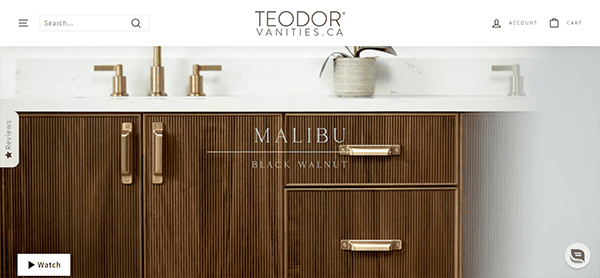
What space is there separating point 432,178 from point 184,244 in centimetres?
48

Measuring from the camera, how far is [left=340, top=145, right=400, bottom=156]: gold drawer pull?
92 cm

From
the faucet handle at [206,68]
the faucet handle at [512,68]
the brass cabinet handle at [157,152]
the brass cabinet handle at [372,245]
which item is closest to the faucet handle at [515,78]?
the faucet handle at [512,68]

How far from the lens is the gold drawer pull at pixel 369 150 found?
36.3 inches

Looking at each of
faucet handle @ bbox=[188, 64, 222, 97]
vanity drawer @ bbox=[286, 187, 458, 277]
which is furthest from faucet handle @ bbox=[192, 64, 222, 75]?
vanity drawer @ bbox=[286, 187, 458, 277]

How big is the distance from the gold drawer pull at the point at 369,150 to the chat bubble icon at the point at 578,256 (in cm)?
33

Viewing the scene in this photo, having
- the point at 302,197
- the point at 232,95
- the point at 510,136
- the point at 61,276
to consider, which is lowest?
the point at 61,276

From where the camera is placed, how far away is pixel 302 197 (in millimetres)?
933

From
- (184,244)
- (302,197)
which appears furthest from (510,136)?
(184,244)

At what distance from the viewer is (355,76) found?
109cm

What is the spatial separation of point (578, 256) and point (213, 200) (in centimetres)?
61

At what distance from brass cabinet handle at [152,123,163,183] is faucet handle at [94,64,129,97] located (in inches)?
11.9
